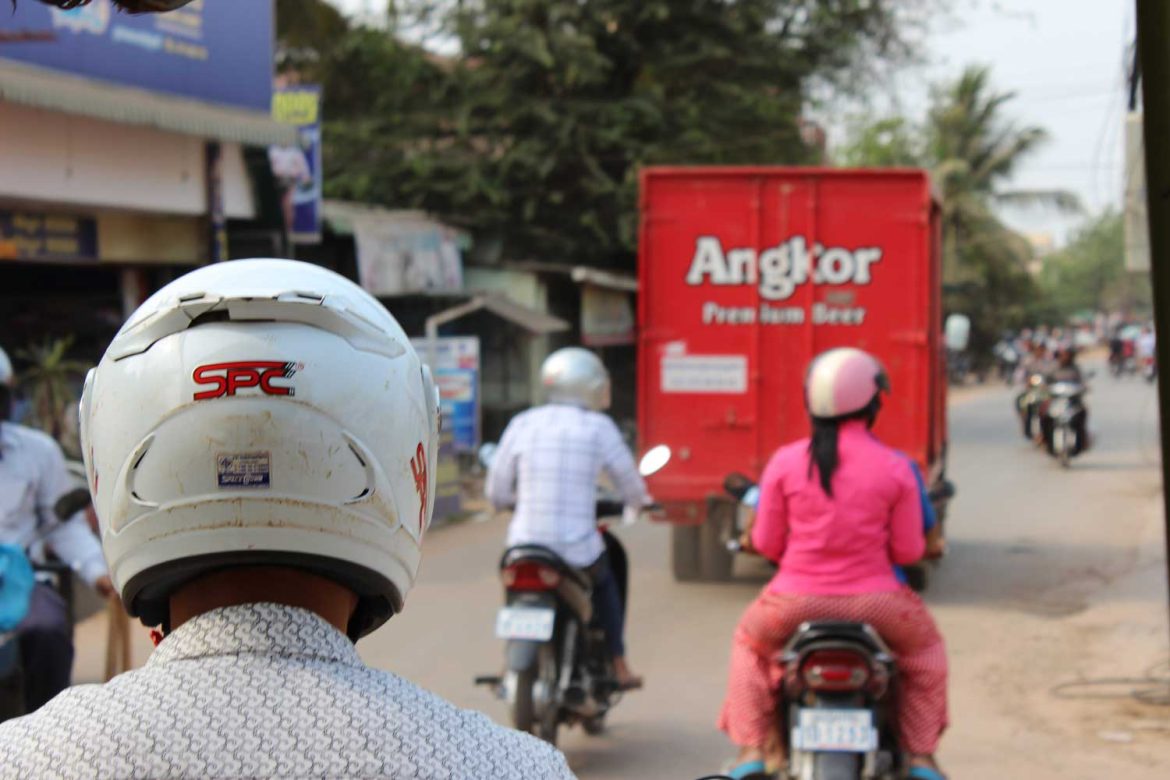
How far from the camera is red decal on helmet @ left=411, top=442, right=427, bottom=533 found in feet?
4.85

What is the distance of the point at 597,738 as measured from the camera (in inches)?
239

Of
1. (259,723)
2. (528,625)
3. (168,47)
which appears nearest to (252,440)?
(259,723)

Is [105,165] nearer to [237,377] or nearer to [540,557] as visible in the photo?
[540,557]

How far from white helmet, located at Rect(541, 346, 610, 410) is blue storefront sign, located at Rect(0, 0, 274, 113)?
580 centimetres

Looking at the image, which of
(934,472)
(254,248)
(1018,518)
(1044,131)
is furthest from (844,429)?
(1044,131)

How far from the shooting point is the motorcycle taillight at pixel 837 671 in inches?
168

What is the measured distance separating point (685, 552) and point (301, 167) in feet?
20.8

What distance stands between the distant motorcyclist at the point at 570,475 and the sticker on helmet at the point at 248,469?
4152 millimetres

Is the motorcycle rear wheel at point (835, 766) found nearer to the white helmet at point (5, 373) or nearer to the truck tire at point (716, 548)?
the white helmet at point (5, 373)

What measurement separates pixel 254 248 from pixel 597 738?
9211 mm

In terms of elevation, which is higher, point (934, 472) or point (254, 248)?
point (254, 248)

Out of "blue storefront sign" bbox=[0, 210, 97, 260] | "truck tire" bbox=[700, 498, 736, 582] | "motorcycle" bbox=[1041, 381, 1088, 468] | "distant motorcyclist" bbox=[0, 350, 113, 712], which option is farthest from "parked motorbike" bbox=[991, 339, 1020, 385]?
"distant motorcyclist" bbox=[0, 350, 113, 712]

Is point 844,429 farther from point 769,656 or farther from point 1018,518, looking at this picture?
point 1018,518

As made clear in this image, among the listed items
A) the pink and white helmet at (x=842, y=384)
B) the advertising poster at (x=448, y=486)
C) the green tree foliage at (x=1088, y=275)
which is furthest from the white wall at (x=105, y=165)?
the green tree foliage at (x=1088, y=275)
